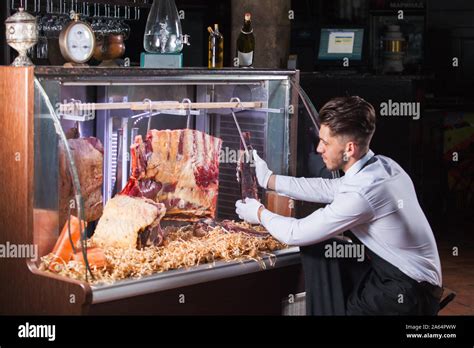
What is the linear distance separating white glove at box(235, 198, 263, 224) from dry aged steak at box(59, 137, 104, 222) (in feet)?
1.93

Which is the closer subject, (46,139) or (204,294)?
(46,139)

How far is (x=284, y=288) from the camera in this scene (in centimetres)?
425

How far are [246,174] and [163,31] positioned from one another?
0.72 metres

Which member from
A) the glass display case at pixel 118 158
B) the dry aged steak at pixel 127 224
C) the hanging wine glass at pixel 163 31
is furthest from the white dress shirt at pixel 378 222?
the hanging wine glass at pixel 163 31

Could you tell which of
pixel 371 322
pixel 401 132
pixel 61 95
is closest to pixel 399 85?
pixel 401 132

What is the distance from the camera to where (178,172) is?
424 cm

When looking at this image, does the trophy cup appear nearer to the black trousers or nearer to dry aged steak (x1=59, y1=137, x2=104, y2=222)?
dry aged steak (x1=59, y1=137, x2=104, y2=222)

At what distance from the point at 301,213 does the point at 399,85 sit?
3.72m

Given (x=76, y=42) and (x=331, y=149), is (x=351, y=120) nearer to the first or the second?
(x=331, y=149)

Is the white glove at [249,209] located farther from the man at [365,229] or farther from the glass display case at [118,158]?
the glass display case at [118,158]

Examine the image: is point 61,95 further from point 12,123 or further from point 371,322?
point 371,322

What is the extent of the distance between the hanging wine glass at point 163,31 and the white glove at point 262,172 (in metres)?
0.60

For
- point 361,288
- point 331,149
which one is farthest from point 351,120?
point 361,288

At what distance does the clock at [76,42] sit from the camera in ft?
12.8
